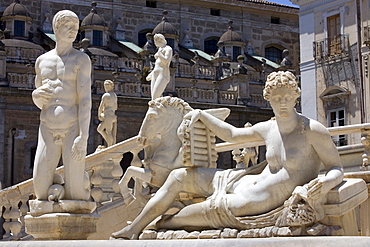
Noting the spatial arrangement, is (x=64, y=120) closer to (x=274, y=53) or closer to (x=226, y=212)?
(x=226, y=212)

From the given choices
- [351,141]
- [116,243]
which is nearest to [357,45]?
[351,141]

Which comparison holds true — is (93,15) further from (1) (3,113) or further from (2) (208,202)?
(2) (208,202)

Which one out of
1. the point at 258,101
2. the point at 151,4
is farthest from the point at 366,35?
the point at 151,4

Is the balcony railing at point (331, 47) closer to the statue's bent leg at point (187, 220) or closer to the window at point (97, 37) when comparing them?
the window at point (97, 37)

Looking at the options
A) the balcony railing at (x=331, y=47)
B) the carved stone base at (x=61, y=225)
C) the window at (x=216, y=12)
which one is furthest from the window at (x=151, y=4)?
the carved stone base at (x=61, y=225)

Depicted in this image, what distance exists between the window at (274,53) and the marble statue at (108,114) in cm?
2749

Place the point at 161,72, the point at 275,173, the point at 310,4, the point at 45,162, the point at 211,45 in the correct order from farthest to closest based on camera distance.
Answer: the point at 211,45, the point at 310,4, the point at 161,72, the point at 45,162, the point at 275,173

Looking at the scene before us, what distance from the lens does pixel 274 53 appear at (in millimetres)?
43281

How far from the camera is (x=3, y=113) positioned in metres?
30.0

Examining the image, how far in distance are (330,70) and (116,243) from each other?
2196cm

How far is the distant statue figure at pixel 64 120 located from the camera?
7129mm

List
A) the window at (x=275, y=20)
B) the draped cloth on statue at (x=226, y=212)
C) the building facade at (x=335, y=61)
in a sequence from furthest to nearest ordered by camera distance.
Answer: the window at (x=275, y=20), the building facade at (x=335, y=61), the draped cloth on statue at (x=226, y=212)

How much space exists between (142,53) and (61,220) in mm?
27115

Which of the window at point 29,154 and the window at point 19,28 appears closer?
the window at point 29,154
